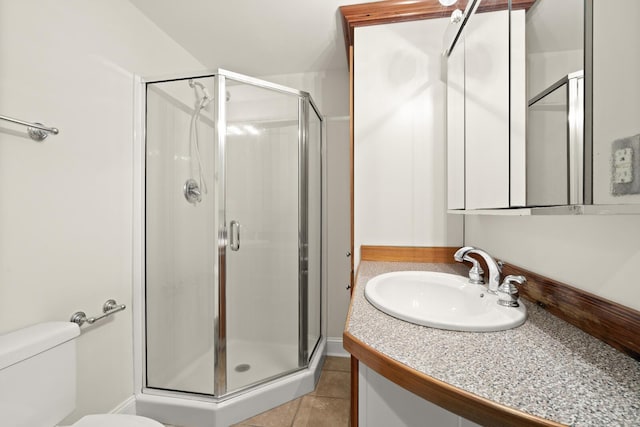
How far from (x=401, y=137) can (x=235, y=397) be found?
1.74 metres

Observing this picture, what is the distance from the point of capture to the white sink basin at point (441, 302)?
71 cm

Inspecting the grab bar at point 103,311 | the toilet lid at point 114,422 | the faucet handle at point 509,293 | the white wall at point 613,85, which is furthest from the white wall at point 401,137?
the grab bar at point 103,311

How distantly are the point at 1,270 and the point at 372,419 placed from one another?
138 centimetres

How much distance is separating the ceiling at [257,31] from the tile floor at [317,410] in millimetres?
2340

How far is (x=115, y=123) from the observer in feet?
4.78

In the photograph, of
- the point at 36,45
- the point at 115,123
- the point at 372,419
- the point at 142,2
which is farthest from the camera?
the point at 142,2

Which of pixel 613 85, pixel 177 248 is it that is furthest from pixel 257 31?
pixel 613 85

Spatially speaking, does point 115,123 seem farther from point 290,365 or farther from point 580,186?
point 580,186

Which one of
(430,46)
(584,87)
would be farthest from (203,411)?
(430,46)

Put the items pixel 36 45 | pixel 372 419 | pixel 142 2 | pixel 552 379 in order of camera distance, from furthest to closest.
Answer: pixel 142 2, pixel 36 45, pixel 372 419, pixel 552 379

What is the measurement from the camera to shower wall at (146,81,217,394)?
1.61 m

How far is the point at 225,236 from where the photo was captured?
1.59 m

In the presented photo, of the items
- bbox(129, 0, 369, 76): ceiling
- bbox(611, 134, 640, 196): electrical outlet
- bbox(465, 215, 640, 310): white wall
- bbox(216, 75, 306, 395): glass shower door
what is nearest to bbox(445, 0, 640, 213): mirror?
bbox(611, 134, 640, 196): electrical outlet

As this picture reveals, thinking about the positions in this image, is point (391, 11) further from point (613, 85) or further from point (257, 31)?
point (613, 85)
